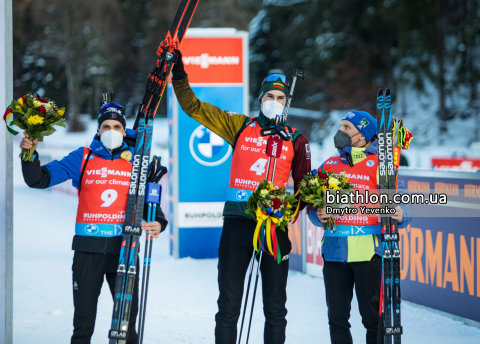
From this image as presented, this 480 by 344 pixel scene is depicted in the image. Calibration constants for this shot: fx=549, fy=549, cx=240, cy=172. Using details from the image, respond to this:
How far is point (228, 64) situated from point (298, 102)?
26.7 metres

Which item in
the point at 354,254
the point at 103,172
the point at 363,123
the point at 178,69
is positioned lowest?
the point at 354,254

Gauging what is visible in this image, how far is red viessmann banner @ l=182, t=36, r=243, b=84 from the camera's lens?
23.8ft

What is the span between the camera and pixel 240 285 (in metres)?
3.21

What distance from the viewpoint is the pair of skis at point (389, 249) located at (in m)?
3.22

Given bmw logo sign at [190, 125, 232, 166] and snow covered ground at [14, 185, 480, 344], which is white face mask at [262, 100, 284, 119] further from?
bmw logo sign at [190, 125, 232, 166]

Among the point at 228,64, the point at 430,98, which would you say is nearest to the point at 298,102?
the point at 430,98

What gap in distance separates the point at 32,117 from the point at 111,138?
460mm

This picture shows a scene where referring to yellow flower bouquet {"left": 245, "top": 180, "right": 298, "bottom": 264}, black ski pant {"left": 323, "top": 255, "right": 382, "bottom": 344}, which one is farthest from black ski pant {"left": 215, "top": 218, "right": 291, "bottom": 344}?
black ski pant {"left": 323, "top": 255, "right": 382, "bottom": 344}

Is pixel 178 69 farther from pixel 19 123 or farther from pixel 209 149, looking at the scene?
pixel 209 149

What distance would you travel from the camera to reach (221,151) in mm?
7266

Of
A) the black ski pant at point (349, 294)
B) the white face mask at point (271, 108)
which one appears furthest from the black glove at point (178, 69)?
the black ski pant at point (349, 294)

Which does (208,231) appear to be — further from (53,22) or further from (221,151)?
(53,22)

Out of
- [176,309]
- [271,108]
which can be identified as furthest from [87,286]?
[176,309]

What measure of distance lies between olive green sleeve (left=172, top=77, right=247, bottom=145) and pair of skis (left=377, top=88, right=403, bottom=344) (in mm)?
878
